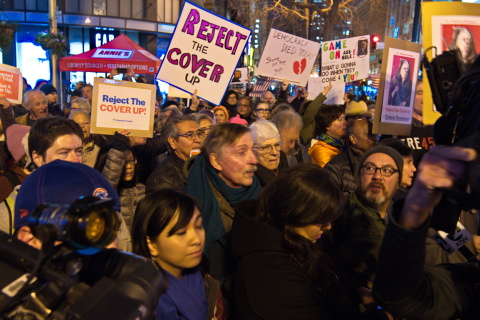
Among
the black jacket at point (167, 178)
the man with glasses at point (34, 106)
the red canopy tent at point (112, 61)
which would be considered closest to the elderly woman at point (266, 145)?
the black jacket at point (167, 178)

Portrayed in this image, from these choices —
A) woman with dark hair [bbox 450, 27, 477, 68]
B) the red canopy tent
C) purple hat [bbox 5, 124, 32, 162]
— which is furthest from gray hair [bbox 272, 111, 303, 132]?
the red canopy tent

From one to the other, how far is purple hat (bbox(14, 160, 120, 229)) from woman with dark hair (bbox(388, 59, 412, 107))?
368cm

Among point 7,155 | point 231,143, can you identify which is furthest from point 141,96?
point 231,143

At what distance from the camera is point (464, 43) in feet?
10.9

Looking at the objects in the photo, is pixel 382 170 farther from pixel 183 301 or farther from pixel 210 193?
pixel 183 301

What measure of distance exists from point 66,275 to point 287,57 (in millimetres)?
9032

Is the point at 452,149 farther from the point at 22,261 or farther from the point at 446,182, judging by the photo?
the point at 22,261

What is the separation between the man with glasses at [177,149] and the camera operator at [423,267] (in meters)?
2.80

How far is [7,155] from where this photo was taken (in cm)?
412

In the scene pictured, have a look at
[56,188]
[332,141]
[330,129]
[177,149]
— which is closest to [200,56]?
[177,149]

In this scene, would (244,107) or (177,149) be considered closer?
(177,149)

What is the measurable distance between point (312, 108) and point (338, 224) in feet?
14.3

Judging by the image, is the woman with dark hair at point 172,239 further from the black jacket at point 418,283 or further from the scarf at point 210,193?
the black jacket at point 418,283

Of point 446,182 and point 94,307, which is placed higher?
point 446,182
